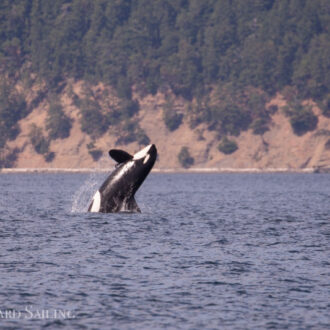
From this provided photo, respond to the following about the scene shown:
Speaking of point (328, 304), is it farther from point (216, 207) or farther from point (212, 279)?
point (216, 207)

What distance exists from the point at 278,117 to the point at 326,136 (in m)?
15.3

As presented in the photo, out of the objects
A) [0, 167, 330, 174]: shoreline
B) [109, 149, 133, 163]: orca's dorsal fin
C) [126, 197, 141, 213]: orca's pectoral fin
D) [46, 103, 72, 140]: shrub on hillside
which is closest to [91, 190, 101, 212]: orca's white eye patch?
[126, 197, 141, 213]: orca's pectoral fin

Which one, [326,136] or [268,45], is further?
[268,45]

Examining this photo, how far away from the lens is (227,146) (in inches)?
6875

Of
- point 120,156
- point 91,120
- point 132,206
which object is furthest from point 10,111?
point 120,156

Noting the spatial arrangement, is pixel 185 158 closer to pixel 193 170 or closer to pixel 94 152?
pixel 193 170

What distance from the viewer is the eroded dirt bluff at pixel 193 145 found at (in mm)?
171625

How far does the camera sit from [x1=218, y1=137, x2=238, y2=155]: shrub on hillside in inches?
6872

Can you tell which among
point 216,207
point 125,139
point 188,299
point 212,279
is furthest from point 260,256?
point 125,139

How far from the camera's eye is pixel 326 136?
170 metres

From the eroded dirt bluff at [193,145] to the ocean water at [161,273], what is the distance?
5008 inches

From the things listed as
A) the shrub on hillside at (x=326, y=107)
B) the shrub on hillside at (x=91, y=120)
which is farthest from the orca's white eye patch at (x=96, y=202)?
the shrub on hillside at (x=91, y=120)

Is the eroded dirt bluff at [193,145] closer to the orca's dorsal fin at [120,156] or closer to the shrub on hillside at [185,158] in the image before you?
the shrub on hillside at [185,158]

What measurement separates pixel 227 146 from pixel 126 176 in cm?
13751
